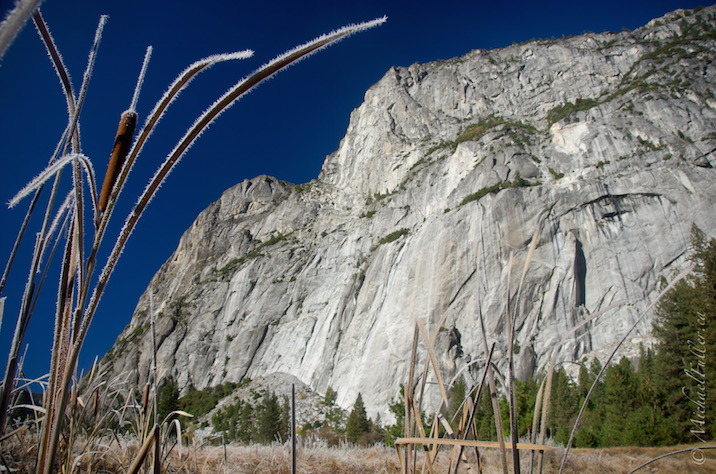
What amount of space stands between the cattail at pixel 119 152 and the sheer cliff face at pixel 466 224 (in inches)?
500

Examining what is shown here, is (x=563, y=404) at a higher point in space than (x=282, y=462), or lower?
lower

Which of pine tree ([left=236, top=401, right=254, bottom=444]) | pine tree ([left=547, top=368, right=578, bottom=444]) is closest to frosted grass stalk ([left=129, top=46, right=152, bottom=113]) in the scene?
pine tree ([left=547, top=368, right=578, bottom=444])

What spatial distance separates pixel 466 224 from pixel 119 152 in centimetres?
2768

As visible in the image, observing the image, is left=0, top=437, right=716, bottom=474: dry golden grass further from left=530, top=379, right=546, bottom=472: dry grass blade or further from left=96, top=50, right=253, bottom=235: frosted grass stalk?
left=96, top=50, right=253, bottom=235: frosted grass stalk

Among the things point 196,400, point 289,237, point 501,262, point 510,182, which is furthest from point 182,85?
point 289,237

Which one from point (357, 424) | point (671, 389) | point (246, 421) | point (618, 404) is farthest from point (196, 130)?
point (246, 421)

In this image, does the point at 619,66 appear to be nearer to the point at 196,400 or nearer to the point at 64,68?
the point at 64,68

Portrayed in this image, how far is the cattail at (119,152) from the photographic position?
53cm

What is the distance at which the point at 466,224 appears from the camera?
88.1ft

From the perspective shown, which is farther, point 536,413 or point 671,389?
point 671,389

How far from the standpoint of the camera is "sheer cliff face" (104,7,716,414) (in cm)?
2334

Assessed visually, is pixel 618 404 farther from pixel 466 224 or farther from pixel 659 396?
pixel 466 224

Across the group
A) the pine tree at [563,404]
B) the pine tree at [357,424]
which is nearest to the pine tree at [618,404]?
the pine tree at [563,404]

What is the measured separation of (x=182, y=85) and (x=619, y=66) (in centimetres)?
5249
